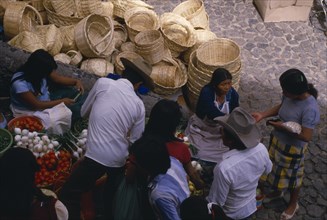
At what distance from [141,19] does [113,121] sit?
159 inches

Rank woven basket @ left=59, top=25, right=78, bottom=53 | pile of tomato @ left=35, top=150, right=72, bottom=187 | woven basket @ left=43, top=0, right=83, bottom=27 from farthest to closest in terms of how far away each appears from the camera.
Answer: woven basket @ left=43, top=0, right=83, bottom=27 < woven basket @ left=59, top=25, right=78, bottom=53 < pile of tomato @ left=35, top=150, right=72, bottom=187

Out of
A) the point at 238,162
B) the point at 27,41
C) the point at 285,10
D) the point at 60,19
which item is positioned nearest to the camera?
the point at 238,162

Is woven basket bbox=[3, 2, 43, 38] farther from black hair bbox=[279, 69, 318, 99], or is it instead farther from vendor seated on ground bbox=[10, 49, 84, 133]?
black hair bbox=[279, 69, 318, 99]

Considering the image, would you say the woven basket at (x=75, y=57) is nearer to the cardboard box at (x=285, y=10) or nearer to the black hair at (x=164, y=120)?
the black hair at (x=164, y=120)

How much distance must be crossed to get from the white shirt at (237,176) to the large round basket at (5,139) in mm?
2369

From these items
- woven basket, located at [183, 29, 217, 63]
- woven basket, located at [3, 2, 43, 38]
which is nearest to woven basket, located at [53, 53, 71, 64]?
woven basket, located at [3, 2, 43, 38]

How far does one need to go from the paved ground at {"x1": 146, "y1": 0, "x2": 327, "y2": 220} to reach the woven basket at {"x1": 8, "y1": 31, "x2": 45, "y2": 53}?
3.27 metres

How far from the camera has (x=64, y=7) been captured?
7980 millimetres

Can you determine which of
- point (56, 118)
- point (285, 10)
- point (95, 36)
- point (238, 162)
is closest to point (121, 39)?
point (95, 36)

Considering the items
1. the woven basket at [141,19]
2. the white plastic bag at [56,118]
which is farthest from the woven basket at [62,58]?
the white plastic bag at [56,118]

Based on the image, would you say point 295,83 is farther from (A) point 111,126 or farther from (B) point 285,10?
(B) point 285,10

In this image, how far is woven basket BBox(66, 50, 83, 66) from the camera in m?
7.26

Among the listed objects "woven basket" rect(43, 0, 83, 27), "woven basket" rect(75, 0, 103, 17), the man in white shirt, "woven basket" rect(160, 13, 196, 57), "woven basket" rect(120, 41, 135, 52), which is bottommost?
"woven basket" rect(120, 41, 135, 52)

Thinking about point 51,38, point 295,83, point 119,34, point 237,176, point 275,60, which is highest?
point 295,83
